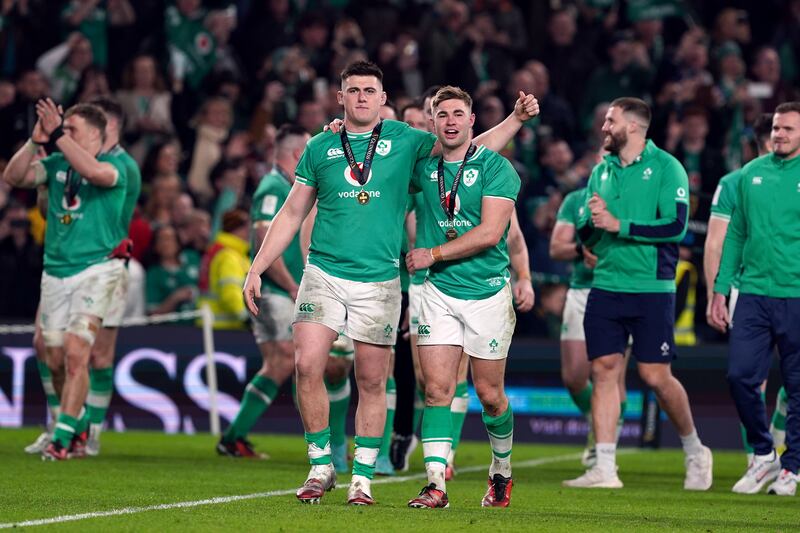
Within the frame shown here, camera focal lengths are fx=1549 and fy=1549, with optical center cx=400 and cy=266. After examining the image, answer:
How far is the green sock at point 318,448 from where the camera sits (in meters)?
8.91

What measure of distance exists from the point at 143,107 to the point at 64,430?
339 inches

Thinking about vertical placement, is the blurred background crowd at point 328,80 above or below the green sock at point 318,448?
above

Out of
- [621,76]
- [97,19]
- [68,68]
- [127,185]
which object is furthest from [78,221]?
[621,76]

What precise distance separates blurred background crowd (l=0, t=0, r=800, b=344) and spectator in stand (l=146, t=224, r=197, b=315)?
2 cm

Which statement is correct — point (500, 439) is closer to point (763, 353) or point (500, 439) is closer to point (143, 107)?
point (763, 353)

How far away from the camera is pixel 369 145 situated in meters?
9.03

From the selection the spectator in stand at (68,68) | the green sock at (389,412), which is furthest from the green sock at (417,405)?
the spectator in stand at (68,68)

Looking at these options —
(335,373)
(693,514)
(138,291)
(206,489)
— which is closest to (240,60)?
(138,291)

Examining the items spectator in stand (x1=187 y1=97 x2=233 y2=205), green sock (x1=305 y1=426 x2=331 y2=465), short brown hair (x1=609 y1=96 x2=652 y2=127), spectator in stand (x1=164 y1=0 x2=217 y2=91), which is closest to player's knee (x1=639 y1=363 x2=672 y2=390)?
short brown hair (x1=609 y1=96 x2=652 y2=127)

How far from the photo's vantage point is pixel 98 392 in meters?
13.1

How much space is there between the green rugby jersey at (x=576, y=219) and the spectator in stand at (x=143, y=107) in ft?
27.6

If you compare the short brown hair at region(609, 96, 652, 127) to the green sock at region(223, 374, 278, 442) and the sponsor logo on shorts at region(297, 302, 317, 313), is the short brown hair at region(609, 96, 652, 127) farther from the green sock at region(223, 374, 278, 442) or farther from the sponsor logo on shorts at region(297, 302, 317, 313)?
the green sock at region(223, 374, 278, 442)

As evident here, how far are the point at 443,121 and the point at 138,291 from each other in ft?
30.0

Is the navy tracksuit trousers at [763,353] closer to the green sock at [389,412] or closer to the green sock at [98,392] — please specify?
the green sock at [389,412]
